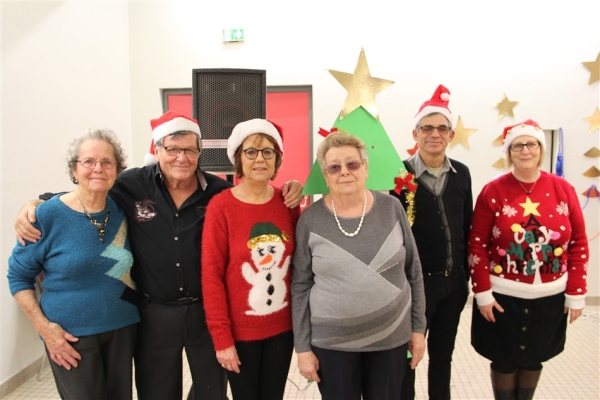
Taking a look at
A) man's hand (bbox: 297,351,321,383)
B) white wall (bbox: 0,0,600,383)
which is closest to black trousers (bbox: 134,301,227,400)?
man's hand (bbox: 297,351,321,383)

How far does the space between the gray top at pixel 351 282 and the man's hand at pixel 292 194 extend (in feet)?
0.27

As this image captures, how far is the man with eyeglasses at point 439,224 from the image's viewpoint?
5.74 ft

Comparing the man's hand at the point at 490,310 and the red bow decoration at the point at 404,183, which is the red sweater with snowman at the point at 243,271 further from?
the man's hand at the point at 490,310

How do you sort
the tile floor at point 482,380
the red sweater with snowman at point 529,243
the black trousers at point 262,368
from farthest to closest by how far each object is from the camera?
the tile floor at point 482,380
the red sweater with snowman at point 529,243
the black trousers at point 262,368

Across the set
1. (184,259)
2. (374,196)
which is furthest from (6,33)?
(374,196)

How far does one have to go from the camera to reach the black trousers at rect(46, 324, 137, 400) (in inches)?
54.1

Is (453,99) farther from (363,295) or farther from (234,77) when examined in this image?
(363,295)

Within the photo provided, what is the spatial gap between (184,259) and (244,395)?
542 millimetres

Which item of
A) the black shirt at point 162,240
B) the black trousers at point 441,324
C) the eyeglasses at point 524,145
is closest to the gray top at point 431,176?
the eyeglasses at point 524,145

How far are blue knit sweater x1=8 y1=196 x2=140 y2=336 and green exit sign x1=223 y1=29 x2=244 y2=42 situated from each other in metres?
2.68

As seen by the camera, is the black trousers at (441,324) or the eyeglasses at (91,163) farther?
the black trousers at (441,324)

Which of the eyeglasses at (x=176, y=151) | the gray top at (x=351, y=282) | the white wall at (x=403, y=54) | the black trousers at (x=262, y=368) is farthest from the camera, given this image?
the white wall at (x=403, y=54)

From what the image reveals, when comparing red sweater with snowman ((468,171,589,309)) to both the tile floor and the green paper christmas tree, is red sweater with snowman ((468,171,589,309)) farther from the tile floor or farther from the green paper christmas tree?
the tile floor

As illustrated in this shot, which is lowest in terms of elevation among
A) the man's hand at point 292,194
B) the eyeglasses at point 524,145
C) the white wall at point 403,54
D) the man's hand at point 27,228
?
the man's hand at point 27,228
